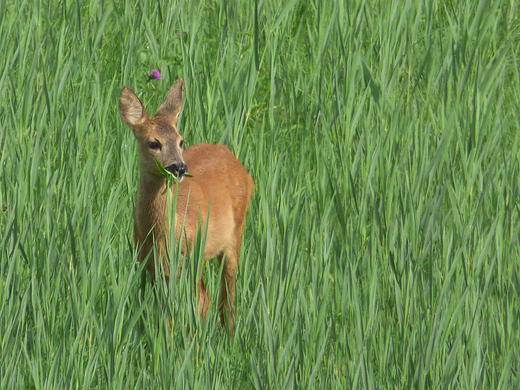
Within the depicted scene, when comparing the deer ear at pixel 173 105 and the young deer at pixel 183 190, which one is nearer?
the young deer at pixel 183 190

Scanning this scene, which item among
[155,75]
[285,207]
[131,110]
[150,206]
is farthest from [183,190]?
[285,207]

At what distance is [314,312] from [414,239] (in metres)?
0.60

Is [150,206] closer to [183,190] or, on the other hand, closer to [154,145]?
[154,145]

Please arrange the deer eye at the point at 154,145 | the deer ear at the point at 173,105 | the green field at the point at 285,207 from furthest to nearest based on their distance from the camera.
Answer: the deer ear at the point at 173,105, the deer eye at the point at 154,145, the green field at the point at 285,207

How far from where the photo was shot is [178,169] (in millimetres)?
3721

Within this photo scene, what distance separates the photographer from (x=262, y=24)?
209 inches

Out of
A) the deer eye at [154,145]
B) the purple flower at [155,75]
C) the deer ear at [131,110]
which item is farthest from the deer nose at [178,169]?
the purple flower at [155,75]

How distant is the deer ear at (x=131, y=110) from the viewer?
401 cm

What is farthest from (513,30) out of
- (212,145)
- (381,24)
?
(212,145)

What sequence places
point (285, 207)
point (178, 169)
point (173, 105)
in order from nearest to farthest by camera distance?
point (285, 207) < point (178, 169) < point (173, 105)

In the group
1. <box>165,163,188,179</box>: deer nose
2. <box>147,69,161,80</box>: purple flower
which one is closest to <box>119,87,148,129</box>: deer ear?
<box>165,163,188,179</box>: deer nose

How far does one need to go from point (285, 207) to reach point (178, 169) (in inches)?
25.3

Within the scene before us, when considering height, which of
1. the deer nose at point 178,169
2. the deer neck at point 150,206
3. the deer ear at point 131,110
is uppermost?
the deer ear at point 131,110

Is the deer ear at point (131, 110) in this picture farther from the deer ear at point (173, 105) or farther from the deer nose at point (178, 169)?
the deer nose at point (178, 169)
